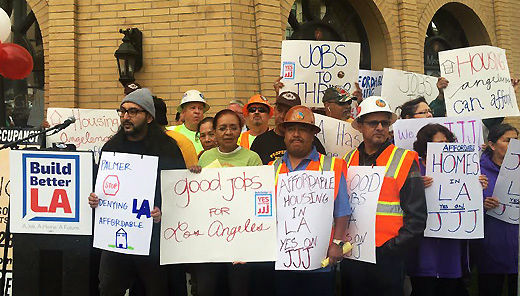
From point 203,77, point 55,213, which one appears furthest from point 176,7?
point 55,213

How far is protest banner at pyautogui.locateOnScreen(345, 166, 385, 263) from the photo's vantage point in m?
3.16

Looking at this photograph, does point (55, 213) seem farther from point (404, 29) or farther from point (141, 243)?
point (404, 29)

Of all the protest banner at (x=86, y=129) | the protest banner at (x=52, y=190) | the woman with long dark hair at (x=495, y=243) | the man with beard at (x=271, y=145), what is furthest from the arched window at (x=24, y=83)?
the woman with long dark hair at (x=495, y=243)

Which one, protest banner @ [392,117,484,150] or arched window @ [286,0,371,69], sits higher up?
arched window @ [286,0,371,69]

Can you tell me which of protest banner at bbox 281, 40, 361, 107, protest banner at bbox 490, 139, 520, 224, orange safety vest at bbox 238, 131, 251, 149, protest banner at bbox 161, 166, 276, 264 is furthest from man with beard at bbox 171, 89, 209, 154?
protest banner at bbox 490, 139, 520, 224

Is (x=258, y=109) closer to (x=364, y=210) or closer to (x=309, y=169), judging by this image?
(x=309, y=169)

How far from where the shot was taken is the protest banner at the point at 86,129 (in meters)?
5.66

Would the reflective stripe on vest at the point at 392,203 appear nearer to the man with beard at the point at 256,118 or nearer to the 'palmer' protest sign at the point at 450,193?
the 'palmer' protest sign at the point at 450,193

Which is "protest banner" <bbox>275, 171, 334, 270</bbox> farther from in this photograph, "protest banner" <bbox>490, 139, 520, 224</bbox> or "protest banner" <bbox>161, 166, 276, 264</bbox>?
"protest banner" <bbox>490, 139, 520, 224</bbox>

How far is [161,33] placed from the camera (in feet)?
22.0

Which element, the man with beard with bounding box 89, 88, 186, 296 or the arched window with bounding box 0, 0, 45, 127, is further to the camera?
the arched window with bounding box 0, 0, 45, 127

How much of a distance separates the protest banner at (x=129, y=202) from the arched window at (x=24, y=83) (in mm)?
4637

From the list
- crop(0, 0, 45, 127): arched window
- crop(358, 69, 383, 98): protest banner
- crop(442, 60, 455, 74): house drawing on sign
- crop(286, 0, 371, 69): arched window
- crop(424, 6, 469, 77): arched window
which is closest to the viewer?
crop(442, 60, 455, 74): house drawing on sign

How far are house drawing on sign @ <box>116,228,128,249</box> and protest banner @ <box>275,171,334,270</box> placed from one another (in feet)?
3.51
